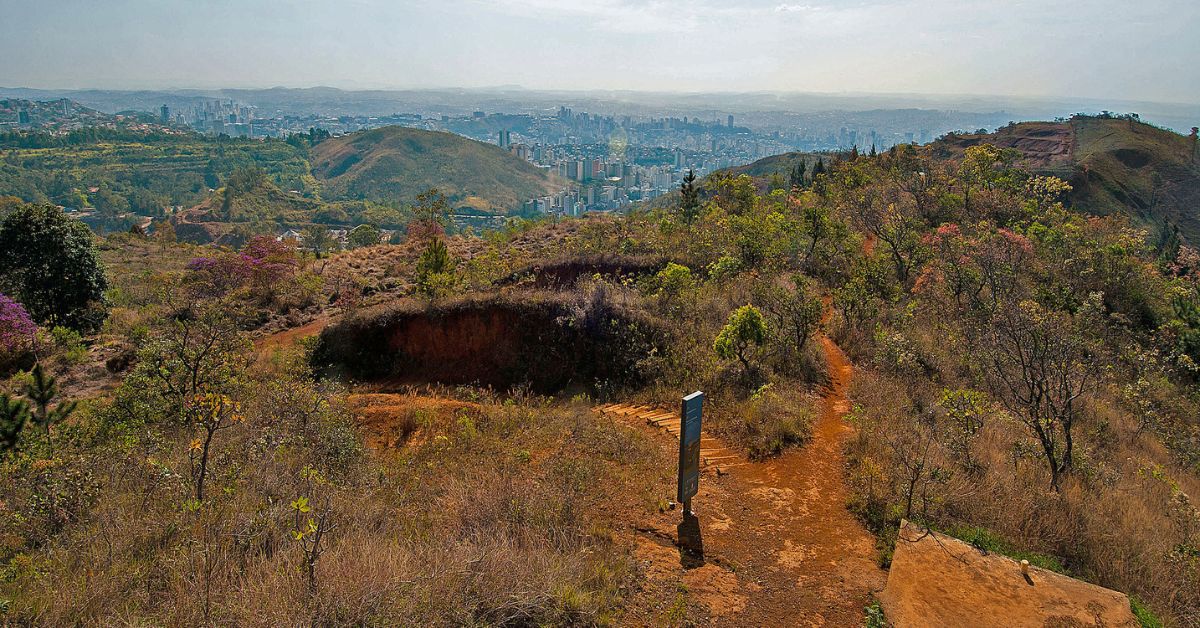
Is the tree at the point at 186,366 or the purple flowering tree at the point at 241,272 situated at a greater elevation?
the tree at the point at 186,366

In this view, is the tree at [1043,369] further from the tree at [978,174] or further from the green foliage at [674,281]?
the tree at [978,174]

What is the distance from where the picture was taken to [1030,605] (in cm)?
428

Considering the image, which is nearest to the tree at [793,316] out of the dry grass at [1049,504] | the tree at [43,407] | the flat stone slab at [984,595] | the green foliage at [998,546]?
the dry grass at [1049,504]

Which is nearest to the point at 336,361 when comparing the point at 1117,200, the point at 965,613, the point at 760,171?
the point at 965,613

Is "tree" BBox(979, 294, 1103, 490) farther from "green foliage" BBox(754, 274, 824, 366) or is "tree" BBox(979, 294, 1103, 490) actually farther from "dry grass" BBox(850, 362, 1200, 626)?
"green foliage" BBox(754, 274, 824, 366)

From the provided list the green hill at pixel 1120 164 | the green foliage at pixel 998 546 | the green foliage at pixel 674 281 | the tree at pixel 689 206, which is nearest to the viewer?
the green foliage at pixel 998 546

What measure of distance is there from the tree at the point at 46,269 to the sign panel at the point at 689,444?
17.8m

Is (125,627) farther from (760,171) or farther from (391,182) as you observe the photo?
(391,182)

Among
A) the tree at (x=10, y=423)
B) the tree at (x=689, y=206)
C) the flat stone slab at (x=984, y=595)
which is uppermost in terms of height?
the tree at (x=689, y=206)

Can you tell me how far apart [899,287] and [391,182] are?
10639 centimetres

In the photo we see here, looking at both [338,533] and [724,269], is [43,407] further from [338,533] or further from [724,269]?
[724,269]

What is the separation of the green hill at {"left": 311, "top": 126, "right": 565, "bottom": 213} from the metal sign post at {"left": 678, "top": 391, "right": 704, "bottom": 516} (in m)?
96.0

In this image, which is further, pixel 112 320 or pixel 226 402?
pixel 112 320

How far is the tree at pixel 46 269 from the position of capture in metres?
15.1
